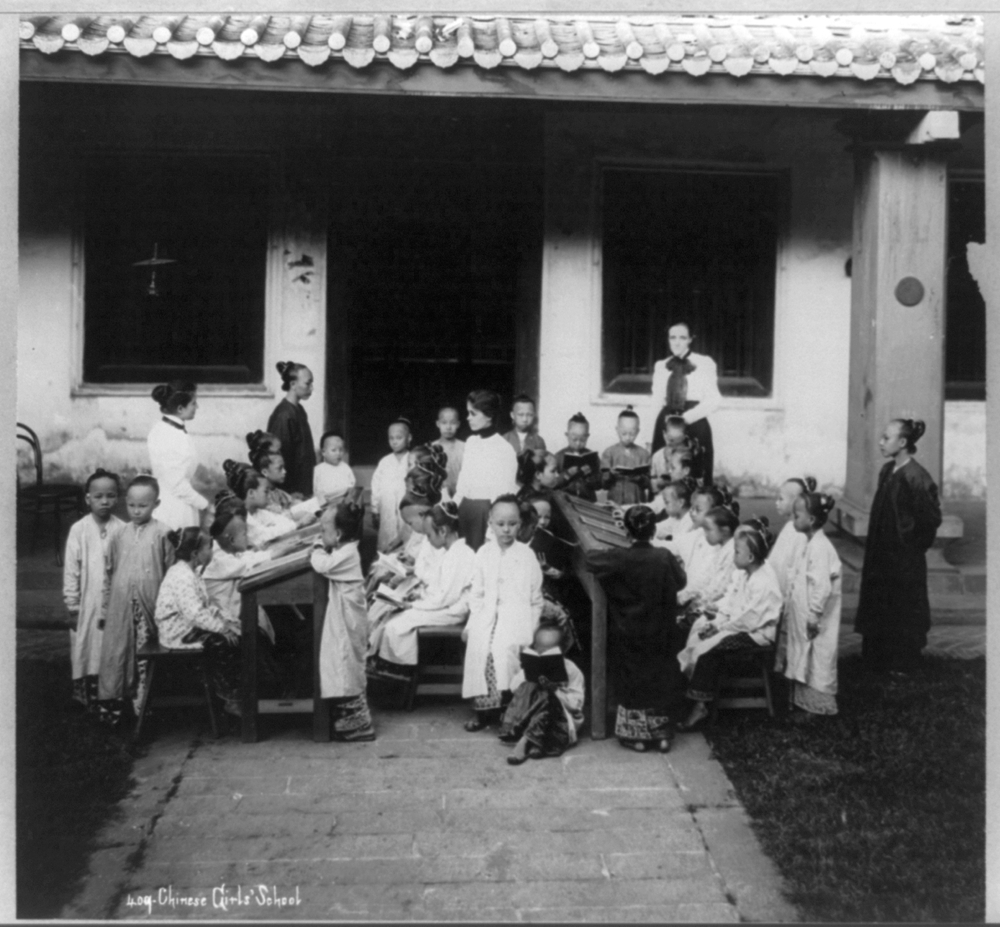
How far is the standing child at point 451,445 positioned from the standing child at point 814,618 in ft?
9.67

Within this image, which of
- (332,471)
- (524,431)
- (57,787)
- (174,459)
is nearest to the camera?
(57,787)

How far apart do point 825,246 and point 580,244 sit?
2198 mm

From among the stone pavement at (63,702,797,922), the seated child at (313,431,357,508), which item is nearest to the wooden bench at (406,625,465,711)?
the stone pavement at (63,702,797,922)

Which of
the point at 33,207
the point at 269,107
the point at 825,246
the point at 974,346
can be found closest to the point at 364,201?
the point at 269,107

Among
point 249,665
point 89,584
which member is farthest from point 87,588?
point 249,665

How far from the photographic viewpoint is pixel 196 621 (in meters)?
5.65

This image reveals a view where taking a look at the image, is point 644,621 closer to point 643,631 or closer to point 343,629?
point 643,631

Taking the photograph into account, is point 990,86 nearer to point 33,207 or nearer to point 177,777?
point 177,777

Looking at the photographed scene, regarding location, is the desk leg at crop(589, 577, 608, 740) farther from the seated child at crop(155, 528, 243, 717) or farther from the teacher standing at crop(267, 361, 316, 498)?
the teacher standing at crop(267, 361, 316, 498)

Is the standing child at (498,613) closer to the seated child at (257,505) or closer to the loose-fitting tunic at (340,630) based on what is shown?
the loose-fitting tunic at (340,630)

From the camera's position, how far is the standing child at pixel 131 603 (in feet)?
18.6

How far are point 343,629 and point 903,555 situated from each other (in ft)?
10.6

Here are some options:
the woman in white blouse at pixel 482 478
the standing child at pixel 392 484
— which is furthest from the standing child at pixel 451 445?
the woman in white blouse at pixel 482 478

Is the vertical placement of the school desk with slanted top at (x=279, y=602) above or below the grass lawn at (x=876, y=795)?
above
